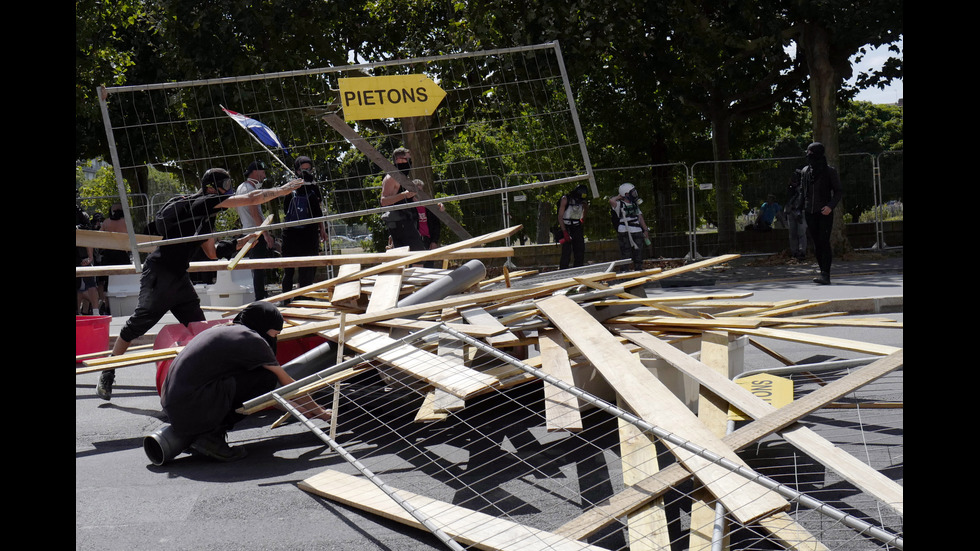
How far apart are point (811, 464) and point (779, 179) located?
57.6 ft

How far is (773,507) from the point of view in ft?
10.1

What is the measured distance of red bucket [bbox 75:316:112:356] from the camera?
7.91m

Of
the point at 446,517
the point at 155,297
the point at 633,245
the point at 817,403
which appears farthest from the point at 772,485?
the point at 633,245

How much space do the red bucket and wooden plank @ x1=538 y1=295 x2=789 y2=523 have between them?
449cm

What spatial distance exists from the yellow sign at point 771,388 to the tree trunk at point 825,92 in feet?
47.6

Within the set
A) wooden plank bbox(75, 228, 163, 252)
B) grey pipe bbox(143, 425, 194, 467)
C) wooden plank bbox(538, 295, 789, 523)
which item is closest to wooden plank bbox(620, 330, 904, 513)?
wooden plank bbox(538, 295, 789, 523)

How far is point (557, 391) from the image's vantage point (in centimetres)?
465

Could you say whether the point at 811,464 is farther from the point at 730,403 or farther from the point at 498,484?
the point at 498,484

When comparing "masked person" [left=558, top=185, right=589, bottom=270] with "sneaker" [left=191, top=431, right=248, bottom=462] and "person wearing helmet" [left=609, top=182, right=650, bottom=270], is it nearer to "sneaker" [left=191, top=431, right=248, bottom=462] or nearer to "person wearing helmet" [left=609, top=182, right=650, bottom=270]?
"person wearing helmet" [left=609, top=182, right=650, bottom=270]

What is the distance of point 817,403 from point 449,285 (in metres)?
3.71

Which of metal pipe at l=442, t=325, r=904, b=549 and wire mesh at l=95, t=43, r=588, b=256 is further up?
wire mesh at l=95, t=43, r=588, b=256

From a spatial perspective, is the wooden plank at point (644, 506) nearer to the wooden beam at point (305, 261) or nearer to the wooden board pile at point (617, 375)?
the wooden board pile at point (617, 375)

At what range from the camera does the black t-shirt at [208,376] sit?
4.96m
